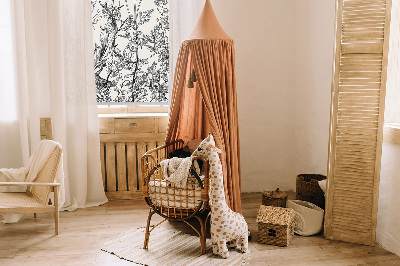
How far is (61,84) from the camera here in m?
3.55

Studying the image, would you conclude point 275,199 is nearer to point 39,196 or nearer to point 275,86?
point 275,86

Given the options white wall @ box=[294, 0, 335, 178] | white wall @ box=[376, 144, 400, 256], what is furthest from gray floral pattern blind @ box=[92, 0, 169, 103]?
white wall @ box=[376, 144, 400, 256]

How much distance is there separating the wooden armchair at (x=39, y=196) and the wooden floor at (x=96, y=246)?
0.22 metres

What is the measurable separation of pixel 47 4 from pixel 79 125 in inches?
47.1

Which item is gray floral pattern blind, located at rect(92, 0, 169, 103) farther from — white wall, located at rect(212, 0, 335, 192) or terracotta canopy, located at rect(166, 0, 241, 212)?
terracotta canopy, located at rect(166, 0, 241, 212)

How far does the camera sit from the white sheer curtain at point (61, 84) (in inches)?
137

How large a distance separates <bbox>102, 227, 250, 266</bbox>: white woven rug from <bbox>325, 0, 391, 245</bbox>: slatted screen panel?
0.90 metres

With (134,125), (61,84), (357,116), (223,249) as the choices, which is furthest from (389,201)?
(61,84)

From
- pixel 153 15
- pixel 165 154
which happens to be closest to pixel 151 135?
pixel 165 154

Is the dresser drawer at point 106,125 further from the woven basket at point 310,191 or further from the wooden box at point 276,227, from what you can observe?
the woven basket at point 310,191

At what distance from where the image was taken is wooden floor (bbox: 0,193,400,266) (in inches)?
102

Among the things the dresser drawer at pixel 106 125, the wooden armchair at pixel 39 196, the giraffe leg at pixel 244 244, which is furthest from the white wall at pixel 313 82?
the wooden armchair at pixel 39 196

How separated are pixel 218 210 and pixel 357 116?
49.9 inches

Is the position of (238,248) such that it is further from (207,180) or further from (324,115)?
(324,115)
